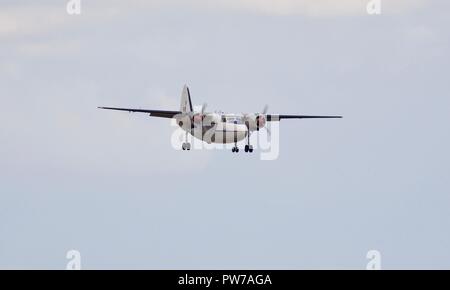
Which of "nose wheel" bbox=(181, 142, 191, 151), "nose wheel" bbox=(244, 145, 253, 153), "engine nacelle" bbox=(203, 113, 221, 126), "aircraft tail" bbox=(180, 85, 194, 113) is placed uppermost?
"aircraft tail" bbox=(180, 85, 194, 113)

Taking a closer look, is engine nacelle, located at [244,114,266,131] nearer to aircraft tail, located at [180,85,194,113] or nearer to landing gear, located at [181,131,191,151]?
landing gear, located at [181,131,191,151]

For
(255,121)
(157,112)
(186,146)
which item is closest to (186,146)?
(186,146)

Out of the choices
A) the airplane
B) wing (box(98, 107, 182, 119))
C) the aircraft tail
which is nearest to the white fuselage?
the airplane

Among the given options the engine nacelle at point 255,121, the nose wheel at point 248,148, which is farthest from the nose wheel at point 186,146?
the engine nacelle at point 255,121

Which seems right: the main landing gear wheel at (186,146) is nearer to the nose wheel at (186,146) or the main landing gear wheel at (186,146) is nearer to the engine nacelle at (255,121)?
the nose wheel at (186,146)

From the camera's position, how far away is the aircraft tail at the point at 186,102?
4126 inches

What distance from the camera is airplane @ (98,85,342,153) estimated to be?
308ft

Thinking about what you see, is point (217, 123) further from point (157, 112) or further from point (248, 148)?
point (157, 112)

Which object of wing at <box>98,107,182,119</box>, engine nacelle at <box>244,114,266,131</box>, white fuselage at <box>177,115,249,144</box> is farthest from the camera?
wing at <box>98,107,182,119</box>

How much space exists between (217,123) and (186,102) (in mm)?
10503

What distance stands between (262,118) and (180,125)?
6432 mm

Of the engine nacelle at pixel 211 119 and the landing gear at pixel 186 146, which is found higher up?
the engine nacelle at pixel 211 119
